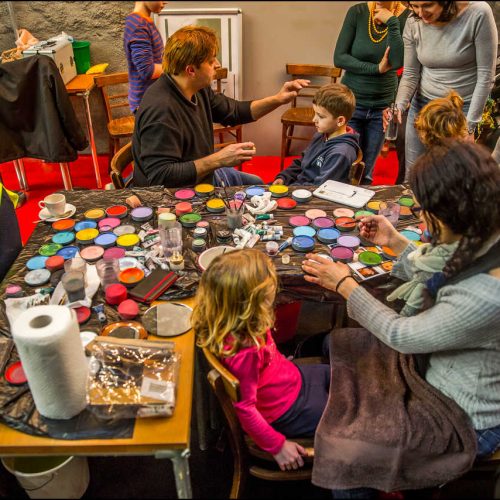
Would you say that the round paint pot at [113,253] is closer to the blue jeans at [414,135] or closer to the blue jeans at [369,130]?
the blue jeans at [414,135]

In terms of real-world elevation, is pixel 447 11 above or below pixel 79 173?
above

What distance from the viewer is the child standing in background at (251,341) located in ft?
4.64

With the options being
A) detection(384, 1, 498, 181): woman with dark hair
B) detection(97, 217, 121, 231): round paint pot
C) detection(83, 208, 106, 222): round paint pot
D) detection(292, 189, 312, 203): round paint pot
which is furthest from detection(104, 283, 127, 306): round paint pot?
detection(384, 1, 498, 181): woman with dark hair

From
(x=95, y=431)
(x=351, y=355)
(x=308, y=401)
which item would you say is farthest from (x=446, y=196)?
(x=95, y=431)

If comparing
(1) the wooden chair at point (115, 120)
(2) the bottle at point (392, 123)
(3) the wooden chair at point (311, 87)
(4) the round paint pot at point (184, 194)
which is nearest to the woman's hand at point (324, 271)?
(4) the round paint pot at point (184, 194)

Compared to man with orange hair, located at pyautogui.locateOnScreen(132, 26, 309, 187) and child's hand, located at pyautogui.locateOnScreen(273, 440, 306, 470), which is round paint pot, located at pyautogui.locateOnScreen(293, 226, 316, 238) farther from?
child's hand, located at pyautogui.locateOnScreen(273, 440, 306, 470)

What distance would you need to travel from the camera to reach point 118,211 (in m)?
2.23

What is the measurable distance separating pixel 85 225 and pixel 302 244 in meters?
0.99

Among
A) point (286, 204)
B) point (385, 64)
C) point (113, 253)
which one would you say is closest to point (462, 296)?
point (286, 204)

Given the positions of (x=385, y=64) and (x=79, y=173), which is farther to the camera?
(x=79, y=173)

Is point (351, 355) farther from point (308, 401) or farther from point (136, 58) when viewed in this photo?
point (136, 58)

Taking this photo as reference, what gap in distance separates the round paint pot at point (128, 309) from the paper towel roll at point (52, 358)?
355 millimetres

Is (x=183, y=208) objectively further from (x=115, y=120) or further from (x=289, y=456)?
Result: (x=115, y=120)

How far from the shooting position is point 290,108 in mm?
4242
